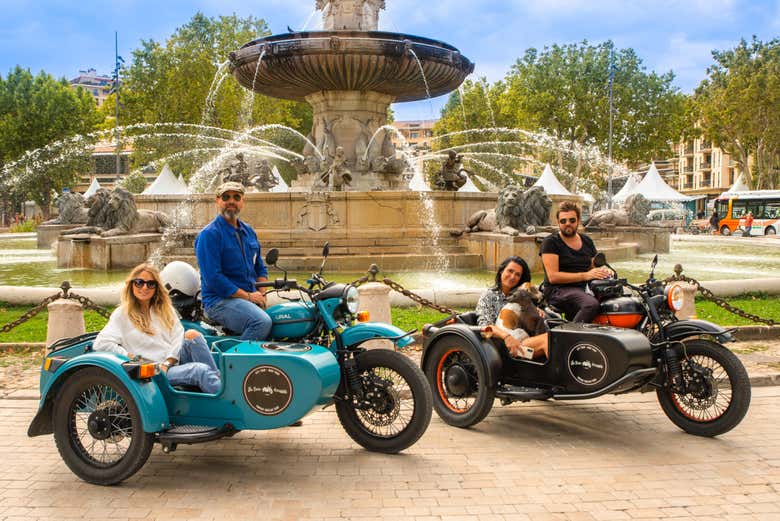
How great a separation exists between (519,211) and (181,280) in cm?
1077

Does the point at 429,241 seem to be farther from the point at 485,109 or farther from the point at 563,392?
the point at 485,109

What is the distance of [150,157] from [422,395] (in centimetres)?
5063

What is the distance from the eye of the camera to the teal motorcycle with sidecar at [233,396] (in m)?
4.58

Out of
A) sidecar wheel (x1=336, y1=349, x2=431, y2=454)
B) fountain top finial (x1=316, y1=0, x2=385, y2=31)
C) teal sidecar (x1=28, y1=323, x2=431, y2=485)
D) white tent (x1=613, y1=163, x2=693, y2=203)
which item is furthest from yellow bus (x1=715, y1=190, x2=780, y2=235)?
teal sidecar (x1=28, y1=323, x2=431, y2=485)

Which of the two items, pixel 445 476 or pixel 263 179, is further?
pixel 263 179

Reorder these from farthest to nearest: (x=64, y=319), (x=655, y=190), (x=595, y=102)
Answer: (x=595, y=102), (x=655, y=190), (x=64, y=319)

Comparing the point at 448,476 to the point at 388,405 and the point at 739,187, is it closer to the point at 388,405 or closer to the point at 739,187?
the point at 388,405

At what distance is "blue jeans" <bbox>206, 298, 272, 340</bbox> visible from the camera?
16.6ft

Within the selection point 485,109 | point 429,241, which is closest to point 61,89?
point 485,109

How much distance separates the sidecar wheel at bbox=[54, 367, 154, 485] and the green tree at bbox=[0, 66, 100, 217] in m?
50.9

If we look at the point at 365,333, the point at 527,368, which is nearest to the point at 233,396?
the point at 365,333

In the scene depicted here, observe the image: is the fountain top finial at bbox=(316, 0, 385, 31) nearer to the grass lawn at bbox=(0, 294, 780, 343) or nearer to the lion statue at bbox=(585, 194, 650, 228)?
the lion statue at bbox=(585, 194, 650, 228)

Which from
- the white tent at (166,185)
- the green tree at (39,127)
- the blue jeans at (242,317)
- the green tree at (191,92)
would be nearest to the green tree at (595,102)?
the green tree at (191,92)

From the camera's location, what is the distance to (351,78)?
18656 mm
